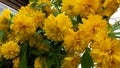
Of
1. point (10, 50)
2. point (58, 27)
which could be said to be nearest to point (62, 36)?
point (58, 27)

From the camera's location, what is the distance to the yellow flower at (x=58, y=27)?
0.67m

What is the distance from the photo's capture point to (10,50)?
723mm

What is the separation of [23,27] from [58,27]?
86mm

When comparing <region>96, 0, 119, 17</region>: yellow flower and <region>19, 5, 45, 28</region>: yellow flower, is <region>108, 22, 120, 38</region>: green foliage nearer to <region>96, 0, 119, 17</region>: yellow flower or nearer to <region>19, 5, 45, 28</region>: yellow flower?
<region>96, 0, 119, 17</region>: yellow flower

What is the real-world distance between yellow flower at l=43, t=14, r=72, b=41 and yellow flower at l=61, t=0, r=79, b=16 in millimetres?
29

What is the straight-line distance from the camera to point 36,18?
0.74m

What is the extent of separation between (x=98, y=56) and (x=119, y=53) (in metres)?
0.04

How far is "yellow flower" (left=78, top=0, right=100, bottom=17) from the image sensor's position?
0.66m

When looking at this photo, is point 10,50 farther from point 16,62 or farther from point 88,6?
point 88,6

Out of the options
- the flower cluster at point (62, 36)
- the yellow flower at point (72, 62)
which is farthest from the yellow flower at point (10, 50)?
the yellow flower at point (72, 62)

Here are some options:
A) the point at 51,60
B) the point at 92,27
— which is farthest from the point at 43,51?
the point at 92,27

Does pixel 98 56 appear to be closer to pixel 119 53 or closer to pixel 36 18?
pixel 119 53

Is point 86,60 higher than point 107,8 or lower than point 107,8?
lower

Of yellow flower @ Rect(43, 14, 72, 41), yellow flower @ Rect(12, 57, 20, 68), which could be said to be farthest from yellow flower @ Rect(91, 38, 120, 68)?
yellow flower @ Rect(12, 57, 20, 68)
